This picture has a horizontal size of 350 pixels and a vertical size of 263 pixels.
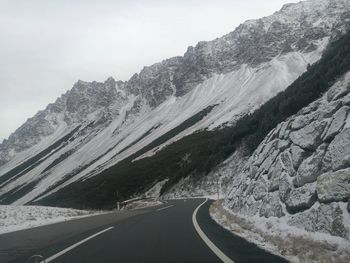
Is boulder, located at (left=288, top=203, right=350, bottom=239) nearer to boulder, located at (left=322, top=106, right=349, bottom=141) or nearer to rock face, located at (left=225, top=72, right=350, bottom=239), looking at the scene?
rock face, located at (left=225, top=72, right=350, bottom=239)

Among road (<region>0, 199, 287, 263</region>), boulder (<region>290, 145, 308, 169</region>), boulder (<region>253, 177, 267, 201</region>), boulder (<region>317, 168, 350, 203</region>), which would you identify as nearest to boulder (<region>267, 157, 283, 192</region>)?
boulder (<region>253, 177, 267, 201</region>)

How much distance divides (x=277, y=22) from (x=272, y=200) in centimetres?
18855

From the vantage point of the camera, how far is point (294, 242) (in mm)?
8555

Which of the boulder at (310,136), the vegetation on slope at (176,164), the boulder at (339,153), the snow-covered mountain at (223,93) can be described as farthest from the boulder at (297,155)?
the snow-covered mountain at (223,93)

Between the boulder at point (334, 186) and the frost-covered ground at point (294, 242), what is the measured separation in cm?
71

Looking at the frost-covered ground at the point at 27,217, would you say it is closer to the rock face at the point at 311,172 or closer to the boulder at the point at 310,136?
the rock face at the point at 311,172

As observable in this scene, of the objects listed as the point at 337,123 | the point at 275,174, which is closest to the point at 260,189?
the point at 275,174

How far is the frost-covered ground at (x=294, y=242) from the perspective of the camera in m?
7.21

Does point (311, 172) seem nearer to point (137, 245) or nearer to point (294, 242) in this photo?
point (294, 242)

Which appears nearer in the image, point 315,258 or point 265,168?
point 315,258

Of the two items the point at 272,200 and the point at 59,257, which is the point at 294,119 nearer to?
the point at 272,200

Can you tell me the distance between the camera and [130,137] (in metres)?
162

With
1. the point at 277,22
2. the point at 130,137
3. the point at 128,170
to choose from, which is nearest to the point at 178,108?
the point at 130,137

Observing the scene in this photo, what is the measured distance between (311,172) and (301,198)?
2.14 feet
